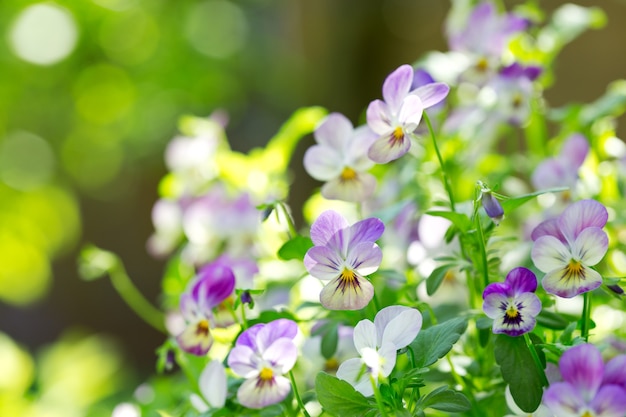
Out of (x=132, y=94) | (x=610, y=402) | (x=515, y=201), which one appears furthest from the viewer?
(x=132, y=94)

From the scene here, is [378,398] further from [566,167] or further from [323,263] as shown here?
[566,167]

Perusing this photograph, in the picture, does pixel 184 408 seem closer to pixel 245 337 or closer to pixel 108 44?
pixel 245 337

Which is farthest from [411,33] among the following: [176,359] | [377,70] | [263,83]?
[176,359]

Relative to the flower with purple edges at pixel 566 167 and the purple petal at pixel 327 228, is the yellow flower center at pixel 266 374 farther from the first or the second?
the flower with purple edges at pixel 566 167

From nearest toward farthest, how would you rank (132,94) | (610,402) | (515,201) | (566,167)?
1. (610,402)
2. (515,201)
3. (566,167)
4. (132,94)

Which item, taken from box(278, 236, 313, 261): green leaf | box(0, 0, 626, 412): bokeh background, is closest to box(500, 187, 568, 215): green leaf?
box(278, 236, 313, 261): green leaf

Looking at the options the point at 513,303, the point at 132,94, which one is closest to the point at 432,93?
the point at 513,303

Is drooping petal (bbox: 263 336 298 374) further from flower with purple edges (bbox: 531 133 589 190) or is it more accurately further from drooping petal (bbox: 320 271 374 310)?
flower with purple edges (bbox: 531 133 589 190)
